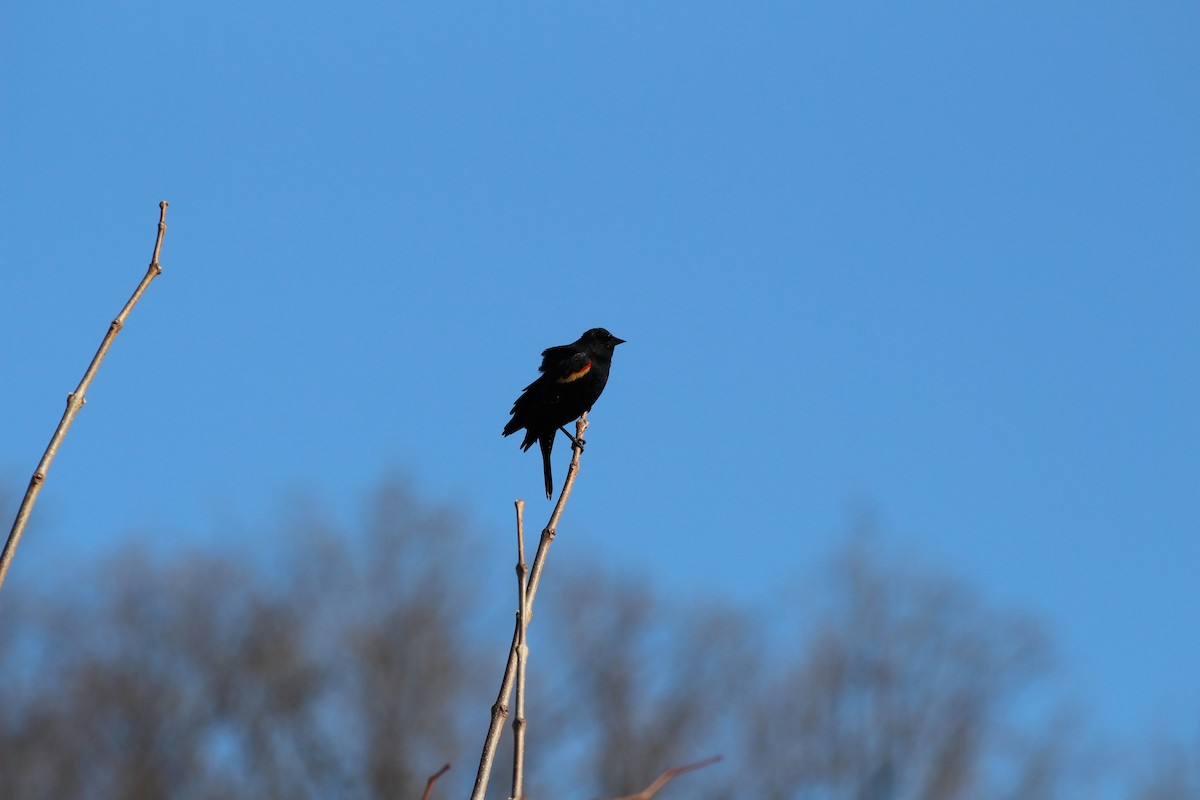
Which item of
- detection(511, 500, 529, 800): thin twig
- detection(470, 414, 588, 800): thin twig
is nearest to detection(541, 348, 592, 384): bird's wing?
detection(470, 414, 588, 800): thin twig

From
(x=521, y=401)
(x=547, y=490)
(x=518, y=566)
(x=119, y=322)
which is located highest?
(x=521, y=401)

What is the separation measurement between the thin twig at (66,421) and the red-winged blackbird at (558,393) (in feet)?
15.4

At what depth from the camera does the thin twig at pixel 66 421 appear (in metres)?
2.09

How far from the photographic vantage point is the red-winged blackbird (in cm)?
721

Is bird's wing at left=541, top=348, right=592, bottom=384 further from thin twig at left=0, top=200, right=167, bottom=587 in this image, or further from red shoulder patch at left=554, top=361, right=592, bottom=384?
thin twig at left=0, top=200, right=167, bottom=587

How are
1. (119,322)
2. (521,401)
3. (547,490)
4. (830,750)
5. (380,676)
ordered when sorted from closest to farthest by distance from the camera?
(119,322)
(547,490)
(521,401)
(830,750)
(380,676)

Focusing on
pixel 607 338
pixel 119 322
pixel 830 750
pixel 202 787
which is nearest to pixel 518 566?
pixel 119 322

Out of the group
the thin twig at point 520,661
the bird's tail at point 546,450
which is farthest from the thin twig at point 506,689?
the bird's tail at point 546,450

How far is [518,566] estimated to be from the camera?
2346 mm

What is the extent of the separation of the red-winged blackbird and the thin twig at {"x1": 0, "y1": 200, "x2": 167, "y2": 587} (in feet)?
15.4

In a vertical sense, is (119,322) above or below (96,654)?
below

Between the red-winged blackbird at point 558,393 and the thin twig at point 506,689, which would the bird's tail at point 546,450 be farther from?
the thin twig at point 506,689

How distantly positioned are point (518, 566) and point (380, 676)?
2677cm

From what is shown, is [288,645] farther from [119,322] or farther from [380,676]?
[119,322]
